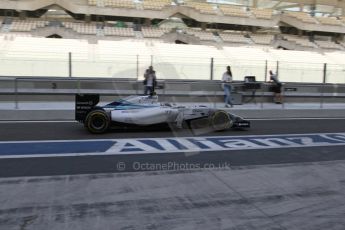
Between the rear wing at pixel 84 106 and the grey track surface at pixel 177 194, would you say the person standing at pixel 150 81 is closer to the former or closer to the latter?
the rear wing at pixel 84 106

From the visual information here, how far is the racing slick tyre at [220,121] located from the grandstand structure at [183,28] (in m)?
18.7

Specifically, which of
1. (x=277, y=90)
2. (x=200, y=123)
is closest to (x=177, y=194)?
(x=200, y=123)

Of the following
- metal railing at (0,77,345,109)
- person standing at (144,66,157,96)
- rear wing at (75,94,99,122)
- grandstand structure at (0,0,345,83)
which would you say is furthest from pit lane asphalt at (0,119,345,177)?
grandstand structure at (0,0,345,83)

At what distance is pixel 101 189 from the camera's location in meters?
6.04

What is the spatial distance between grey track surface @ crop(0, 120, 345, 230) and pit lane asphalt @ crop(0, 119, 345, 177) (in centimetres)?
2

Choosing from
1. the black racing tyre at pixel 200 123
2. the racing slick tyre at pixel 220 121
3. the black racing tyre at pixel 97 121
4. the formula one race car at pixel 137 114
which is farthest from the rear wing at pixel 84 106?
the racing slick tyre at pixel 220 121

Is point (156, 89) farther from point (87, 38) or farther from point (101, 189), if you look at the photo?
point (87, 38)

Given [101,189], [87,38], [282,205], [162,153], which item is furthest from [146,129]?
[87,38]

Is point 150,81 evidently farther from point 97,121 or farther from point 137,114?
point 97,121

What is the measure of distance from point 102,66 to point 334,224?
673 inches

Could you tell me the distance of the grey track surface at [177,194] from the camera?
194 inches

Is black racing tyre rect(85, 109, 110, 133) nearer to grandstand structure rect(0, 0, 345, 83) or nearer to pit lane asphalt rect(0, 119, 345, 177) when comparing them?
pit lane asphalt rect(0, 119, 345, 177)

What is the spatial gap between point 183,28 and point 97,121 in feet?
150

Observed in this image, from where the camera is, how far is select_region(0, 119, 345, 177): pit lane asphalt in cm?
736
